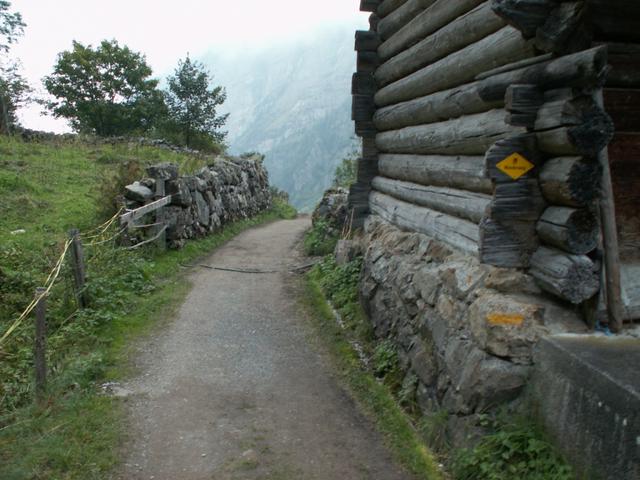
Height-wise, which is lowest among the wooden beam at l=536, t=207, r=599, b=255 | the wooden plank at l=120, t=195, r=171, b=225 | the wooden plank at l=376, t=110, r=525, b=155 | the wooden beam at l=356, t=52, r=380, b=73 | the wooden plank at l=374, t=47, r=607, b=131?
the wooden plank at l=120, t=195, r=171, b=225

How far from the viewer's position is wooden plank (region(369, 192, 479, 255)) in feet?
16.8

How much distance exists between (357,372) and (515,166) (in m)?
3.06

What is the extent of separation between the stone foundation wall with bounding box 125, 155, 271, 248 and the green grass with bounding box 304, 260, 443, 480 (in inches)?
140

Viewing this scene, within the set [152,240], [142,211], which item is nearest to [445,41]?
[142,211]

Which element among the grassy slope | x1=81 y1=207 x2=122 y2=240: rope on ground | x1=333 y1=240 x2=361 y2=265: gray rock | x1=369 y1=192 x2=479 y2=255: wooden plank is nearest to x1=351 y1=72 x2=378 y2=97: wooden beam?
x1=369 y1=192 x2=479 y2=255: wooden plank

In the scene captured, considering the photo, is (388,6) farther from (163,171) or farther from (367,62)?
(163,171)

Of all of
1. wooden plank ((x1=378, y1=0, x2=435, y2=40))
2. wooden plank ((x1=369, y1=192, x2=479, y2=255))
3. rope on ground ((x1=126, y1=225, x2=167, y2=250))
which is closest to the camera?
wooden plank ((x1=369, y1=192, x2=479, y2=255))

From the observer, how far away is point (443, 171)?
5805 millimetres

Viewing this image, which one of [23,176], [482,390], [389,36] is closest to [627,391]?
[482,390]

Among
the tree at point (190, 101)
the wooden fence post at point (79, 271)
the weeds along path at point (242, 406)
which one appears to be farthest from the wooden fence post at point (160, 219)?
the tree at point (190, 101)

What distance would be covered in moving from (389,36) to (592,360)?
627 centimetres

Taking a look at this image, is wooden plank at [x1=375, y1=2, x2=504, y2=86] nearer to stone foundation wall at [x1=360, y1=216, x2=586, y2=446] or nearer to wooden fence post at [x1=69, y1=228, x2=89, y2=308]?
stone foundation wall at [x1=360, y1=216, x2=586, y2=446]

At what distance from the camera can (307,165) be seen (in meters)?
143

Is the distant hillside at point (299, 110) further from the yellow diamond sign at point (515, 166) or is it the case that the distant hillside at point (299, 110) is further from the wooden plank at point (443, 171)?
the yellow diamond sign at point (515, 166)
